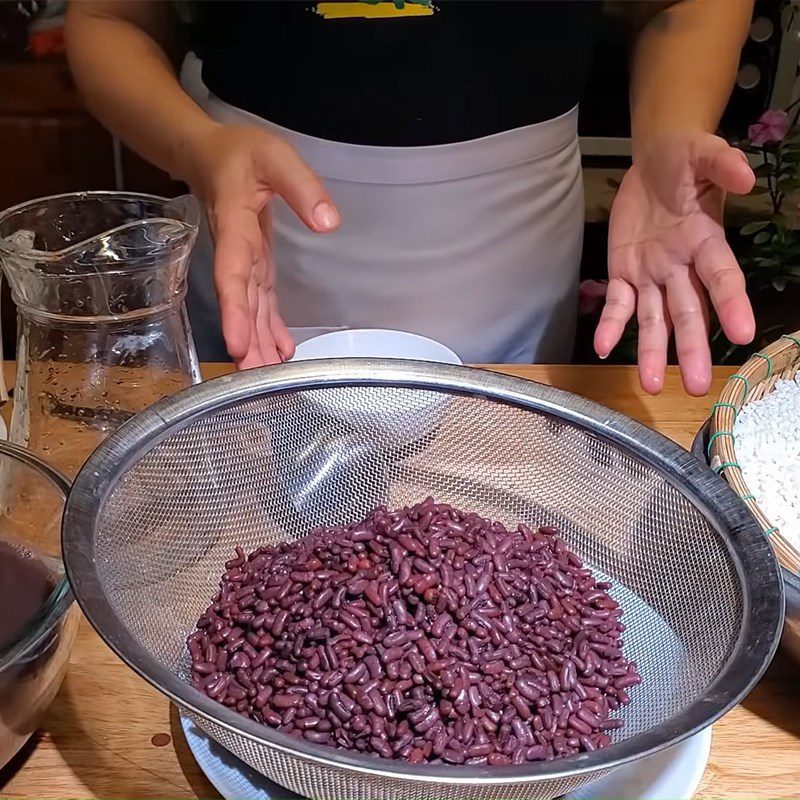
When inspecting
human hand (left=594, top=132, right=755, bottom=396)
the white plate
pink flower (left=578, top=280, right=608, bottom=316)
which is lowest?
pink flower (left=578, top=280, right=608, bottom=316)

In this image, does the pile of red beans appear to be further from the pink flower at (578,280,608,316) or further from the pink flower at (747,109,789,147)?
the pink flower at (747,109,789,147)

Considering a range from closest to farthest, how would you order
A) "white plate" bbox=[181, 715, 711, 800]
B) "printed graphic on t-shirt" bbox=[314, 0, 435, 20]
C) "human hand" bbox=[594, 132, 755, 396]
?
"white plate" bbox=[181, 715, 711, 800] < "human hand" bbox=[594, 132, 755, 396] < "printed graphic on t-shirt" bbox=[314, 0, 435, 20]

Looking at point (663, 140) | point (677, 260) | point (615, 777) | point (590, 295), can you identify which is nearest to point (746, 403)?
point (677, 260)

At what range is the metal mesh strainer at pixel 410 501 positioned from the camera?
617 millimetres

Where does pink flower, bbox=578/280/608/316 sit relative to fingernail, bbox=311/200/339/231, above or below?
below

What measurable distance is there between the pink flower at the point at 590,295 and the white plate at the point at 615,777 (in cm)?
160

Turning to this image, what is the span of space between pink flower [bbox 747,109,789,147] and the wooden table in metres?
1.74

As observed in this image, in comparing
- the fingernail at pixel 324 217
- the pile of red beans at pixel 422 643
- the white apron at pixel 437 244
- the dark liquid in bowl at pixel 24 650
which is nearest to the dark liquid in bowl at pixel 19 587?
the dark liquid in bowl at pixel 24 650

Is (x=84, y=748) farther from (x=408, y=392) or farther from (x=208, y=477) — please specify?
(x=408, y=392)

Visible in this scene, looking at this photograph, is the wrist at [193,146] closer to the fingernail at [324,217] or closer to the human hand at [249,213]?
the human hand at [249,213]

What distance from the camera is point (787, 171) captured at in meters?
2.35

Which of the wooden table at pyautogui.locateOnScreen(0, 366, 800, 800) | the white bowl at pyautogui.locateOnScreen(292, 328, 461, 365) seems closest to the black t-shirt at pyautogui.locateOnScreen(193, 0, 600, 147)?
the white bowl at pyautogui.locateOnScreen(292, 328, 461, 365)

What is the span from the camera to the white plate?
0.72 meters

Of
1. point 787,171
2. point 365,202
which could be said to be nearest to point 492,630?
point 365,202
